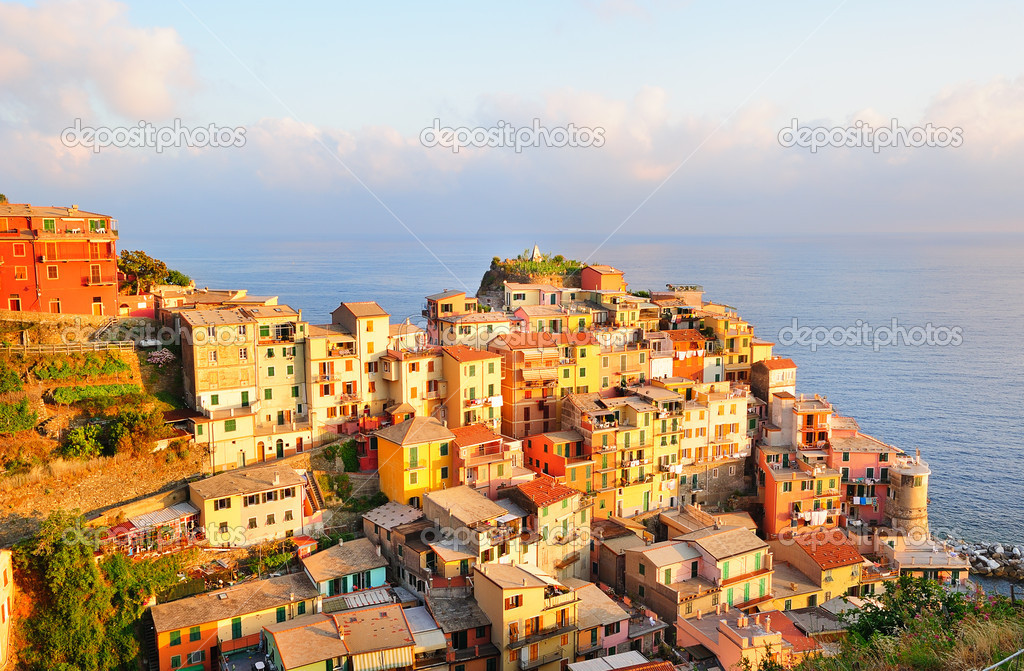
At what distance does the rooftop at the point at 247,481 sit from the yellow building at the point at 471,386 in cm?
875

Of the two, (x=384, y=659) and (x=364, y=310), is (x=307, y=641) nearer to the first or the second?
(x=384, y=659)

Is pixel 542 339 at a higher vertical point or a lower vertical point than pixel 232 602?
higher

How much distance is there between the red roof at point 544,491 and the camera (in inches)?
1217

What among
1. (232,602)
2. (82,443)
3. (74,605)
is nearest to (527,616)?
(232,602)

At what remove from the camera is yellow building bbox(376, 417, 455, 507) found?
104 feet

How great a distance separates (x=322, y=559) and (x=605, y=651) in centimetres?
1065

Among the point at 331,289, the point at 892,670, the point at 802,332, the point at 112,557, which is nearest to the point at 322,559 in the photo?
the point at 112,557

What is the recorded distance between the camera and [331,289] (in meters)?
117

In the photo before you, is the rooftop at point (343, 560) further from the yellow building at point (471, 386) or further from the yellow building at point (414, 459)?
the yellow building at point (471, 386)

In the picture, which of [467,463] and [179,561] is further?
[467,463]

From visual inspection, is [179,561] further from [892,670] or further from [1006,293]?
[1006,293]

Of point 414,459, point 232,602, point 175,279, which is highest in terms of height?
point 175,279

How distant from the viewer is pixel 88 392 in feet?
98.7

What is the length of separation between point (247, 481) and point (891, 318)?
9878 cm
